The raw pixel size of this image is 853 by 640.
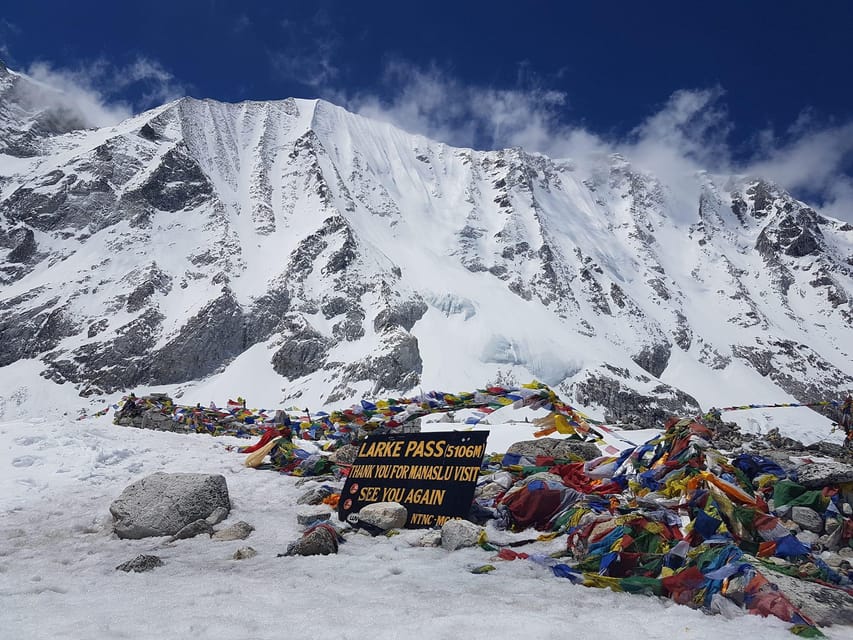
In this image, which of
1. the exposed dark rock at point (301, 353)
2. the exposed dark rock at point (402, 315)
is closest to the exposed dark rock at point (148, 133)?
the exposed dark rock at point (301, 353)

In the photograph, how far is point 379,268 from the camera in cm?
9888

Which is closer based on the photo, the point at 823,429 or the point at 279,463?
the point at 279,463

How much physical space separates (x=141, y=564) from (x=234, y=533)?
1.31 m

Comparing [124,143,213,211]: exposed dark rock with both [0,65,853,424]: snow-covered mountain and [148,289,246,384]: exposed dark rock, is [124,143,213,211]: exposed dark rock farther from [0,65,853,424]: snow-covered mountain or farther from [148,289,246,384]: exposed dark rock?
[148,289,246,384]: exposed dark rock

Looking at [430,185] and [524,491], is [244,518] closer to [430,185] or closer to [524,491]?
[524,491]

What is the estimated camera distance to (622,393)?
84375mm

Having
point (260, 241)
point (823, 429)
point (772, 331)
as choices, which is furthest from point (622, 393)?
point (260, 241)

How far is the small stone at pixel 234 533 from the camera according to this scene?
239 inches

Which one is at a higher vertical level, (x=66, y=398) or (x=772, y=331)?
(x=772, y=331)

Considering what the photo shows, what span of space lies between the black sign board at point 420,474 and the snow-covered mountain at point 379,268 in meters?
66.9

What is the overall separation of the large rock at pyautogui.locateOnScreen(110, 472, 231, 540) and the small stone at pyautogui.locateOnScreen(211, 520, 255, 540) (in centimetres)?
54

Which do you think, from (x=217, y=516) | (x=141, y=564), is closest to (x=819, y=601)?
(x=141, y=564)

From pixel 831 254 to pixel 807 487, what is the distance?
7321 inches

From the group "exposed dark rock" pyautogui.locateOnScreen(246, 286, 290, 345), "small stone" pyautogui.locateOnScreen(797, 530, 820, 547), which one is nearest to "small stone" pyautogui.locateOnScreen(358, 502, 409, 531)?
"small stone" pyautogui.locateOnScreen(797, 530, 820, 547)
